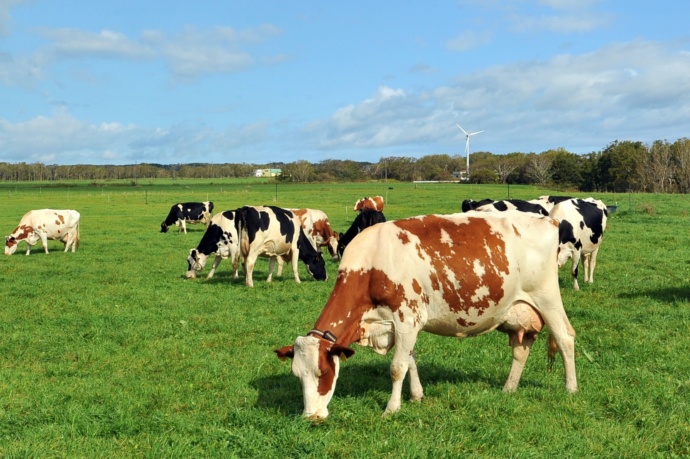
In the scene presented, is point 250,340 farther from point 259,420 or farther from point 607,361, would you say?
point 607,361

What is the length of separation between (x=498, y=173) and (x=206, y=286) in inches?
4433

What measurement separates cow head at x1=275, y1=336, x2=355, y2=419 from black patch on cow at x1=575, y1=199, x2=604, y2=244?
12.4 meters

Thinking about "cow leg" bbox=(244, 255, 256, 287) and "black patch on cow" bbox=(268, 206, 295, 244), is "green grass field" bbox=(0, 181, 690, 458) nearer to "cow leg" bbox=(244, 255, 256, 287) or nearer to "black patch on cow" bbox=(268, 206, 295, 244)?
"cow leg" bbox=(244, 255, 256, 287)

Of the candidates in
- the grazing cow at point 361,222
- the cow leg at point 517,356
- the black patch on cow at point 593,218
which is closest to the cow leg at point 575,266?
the black patch on cow at point 593,218

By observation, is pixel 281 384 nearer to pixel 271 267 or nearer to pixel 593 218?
pixel 271 267

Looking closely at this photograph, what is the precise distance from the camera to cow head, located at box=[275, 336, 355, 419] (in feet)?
20.6

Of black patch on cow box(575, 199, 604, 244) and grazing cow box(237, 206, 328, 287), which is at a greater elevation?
black patch on cow box(575, 199, 604, 244)

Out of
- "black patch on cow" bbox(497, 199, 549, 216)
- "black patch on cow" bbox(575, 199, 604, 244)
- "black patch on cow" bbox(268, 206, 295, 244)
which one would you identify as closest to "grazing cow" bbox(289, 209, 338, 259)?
"black patch on cow" bbox(268, 206, 295, 244)

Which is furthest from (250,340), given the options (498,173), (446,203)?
(498,173)

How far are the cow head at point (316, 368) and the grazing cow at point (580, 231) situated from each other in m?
11.3

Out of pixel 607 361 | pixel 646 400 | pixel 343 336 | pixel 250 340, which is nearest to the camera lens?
pixel 343 336

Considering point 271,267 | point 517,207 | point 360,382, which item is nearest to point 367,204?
point 517,207

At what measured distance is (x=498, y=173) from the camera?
4850 inches

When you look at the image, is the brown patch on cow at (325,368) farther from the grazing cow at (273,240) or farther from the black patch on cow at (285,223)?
the black patch on cow at (285,223)
